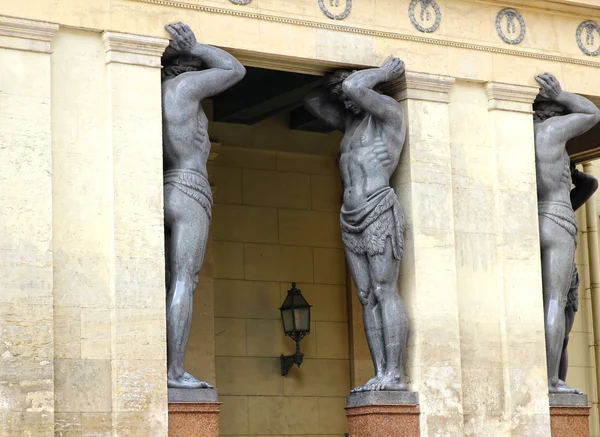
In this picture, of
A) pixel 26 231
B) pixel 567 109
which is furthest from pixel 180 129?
pixel 567 109

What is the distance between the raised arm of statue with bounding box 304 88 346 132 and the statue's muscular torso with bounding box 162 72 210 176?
2126 millimetres

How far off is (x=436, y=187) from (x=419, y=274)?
40.8 inches

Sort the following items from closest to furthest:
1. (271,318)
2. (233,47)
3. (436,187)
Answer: (233,47)
(436,187)
(271,318)

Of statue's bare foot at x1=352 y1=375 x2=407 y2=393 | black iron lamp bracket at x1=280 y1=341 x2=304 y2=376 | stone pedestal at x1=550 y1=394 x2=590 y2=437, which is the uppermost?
black iron lamp bracket at x1=280 y1=341 x2=304 y2=376

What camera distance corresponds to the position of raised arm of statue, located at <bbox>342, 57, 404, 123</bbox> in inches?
620

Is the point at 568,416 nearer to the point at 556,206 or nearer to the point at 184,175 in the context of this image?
the point at 556,206

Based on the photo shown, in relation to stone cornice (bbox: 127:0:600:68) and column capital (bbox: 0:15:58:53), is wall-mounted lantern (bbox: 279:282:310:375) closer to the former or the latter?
stone cornice (bbox: 127:0:600:68)

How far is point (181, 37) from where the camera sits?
14781mm

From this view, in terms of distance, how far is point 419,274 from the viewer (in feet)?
52.7

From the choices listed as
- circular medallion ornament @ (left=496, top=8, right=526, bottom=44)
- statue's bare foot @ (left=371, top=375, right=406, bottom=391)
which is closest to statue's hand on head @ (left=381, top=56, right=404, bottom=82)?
circular medallion ornament @ (left=496, top=8, right=526, bottom=44)

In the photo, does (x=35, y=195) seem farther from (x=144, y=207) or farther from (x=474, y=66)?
(x=474, y=66)

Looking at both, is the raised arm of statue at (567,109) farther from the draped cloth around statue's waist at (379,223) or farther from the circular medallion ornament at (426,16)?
the draped cloth around statue's waist at (379,223)

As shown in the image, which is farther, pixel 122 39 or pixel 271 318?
pixel 271 318

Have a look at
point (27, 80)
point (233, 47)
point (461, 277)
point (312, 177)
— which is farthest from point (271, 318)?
point (27, 80)
